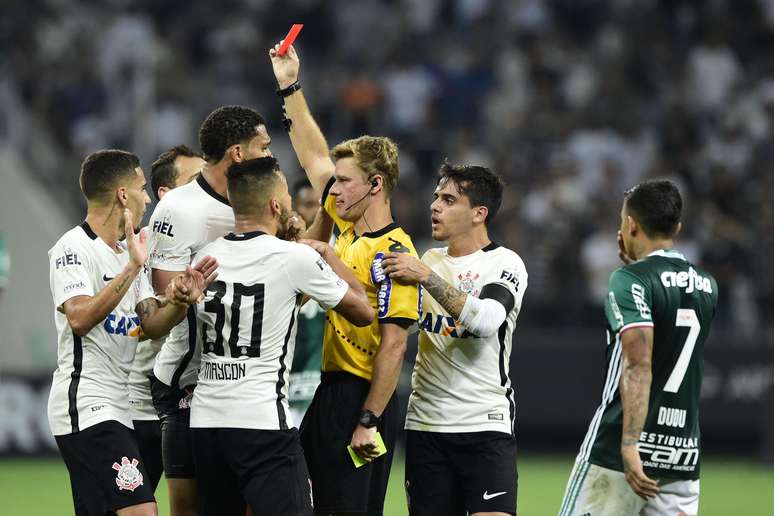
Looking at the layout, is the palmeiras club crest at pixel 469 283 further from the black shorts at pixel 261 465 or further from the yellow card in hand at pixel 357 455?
the black shorts at pixel 261 465

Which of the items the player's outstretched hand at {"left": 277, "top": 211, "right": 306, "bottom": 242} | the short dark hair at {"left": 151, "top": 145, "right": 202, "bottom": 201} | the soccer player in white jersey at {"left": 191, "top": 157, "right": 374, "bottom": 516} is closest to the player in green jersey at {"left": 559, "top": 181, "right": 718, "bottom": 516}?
the soccer player in white jersey at {"left": 191, "top": 157, "right": 374, "bottom": 516}

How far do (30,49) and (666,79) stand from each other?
9805mm

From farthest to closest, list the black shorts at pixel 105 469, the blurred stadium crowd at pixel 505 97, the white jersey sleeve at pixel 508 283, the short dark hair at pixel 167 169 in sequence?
1. the blurred stadium crowd at pixel 505 97
2. the short dark hair at pixel 167 169
3. the white jersey sleeve at pixel 508 283
4. the black shorts at pixel 105 469

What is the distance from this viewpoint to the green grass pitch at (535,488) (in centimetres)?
1177

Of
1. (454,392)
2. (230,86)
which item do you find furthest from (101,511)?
(230,86)

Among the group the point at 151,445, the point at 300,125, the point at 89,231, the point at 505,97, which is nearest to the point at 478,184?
the point at 300,125

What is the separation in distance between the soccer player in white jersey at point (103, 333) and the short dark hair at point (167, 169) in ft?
2.80

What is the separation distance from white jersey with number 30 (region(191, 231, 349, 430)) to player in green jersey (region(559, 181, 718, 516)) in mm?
1548

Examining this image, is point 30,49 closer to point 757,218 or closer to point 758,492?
point 757,218

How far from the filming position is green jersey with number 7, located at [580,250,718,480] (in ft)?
21.2

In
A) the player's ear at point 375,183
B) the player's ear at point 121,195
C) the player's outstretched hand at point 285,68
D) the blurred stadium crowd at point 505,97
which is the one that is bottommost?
the player's ear at point 121,195

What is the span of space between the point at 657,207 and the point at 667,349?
0.76 metres

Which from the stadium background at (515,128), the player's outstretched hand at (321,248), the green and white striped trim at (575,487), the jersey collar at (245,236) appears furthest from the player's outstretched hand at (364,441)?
the stadium background at (515,128)

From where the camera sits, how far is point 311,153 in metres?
7.24
